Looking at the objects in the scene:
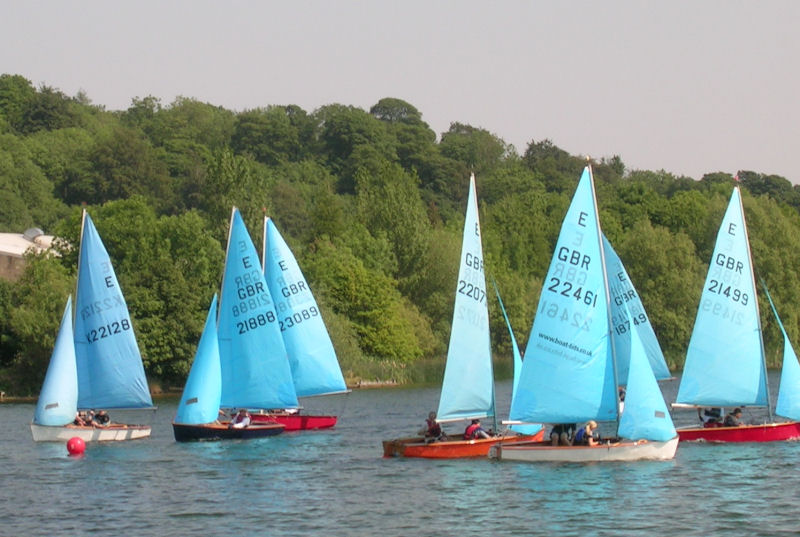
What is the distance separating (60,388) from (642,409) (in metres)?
20.5

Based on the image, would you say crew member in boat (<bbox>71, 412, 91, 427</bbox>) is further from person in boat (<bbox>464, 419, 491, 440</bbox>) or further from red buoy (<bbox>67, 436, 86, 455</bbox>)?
person in boat (<bbox>464, 419, 491, 440</bbox>)

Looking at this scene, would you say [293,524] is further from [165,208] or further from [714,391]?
[165,208]

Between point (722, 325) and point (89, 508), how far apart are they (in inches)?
832

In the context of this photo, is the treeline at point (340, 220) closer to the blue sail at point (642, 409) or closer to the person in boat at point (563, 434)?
the person in boat at point (563, 434)

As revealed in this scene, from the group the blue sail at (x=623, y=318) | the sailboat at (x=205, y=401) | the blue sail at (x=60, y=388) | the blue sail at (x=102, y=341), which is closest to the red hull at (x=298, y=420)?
the sailboat at (x=205, y=401)

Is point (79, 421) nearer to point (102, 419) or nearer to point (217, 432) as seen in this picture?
point (102, 419)

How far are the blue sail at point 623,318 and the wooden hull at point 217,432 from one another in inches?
510

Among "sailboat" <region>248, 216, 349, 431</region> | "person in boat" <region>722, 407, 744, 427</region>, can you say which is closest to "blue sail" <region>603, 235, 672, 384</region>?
"person in boat" <region>722, 407, 744, 427</region>

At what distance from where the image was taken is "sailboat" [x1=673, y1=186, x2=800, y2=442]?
4481 cm

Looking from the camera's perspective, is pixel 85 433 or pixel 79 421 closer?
pixel 85 433

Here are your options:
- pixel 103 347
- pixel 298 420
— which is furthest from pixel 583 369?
pixel 103 347

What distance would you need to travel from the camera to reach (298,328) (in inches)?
2180

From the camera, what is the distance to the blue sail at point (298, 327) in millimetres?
55219

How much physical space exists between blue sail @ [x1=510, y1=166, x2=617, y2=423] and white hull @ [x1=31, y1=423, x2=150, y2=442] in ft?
54.3
